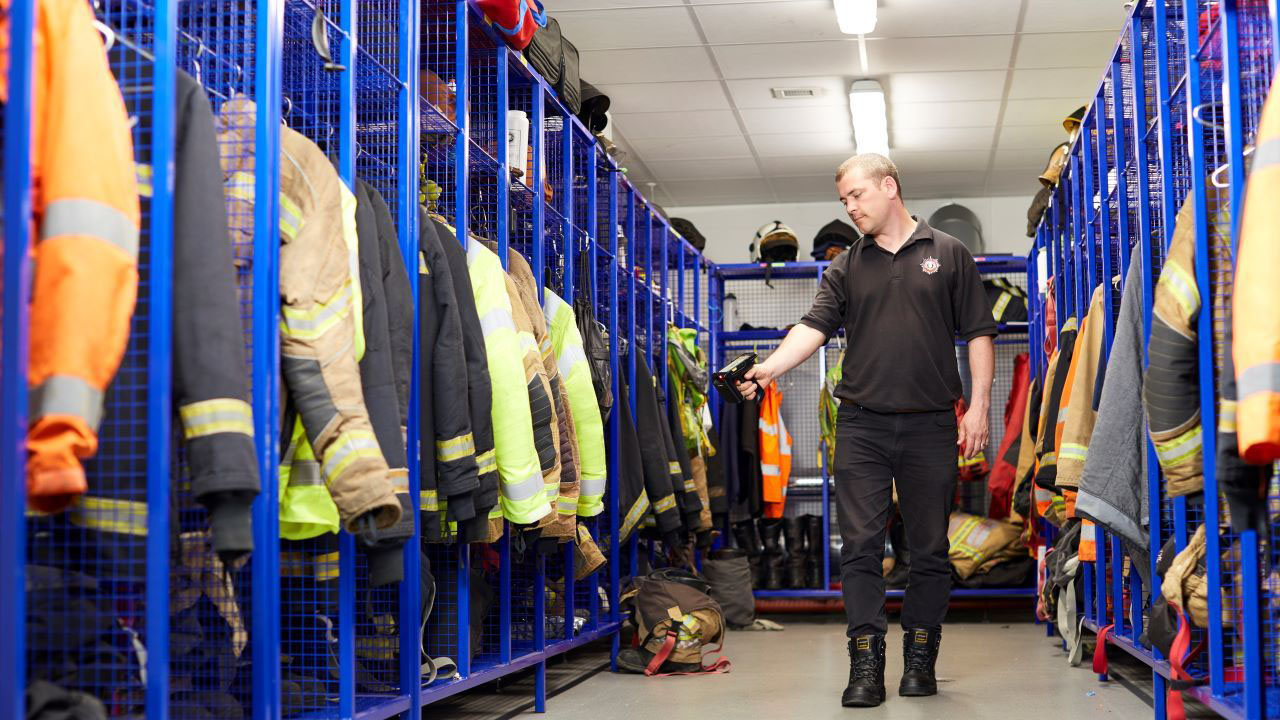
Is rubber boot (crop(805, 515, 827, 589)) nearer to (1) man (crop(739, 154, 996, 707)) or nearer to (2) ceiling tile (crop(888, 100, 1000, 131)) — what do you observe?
(2) ceiling tile (crop(888, 100, 1000, 131))

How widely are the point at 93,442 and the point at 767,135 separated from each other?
6.80 m

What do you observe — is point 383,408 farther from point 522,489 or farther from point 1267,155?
point 1267,155

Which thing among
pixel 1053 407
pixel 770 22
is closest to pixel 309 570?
pixel 1053 407

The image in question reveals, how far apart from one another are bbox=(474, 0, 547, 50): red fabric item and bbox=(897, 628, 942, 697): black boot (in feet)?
7.59

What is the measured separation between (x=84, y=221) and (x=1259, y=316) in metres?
1.83

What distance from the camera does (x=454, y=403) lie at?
327 centimetres

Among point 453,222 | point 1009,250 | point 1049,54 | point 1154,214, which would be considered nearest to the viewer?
point 453,222

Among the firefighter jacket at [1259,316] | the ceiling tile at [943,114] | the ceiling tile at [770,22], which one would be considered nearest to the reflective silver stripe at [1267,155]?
the firefighter jacket at [1259,316]

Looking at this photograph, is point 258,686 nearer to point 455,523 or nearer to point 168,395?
point 168,395

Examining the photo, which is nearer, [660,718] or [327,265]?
[327,265]

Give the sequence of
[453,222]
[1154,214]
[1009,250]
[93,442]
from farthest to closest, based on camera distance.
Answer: [1009,250]
[1154,214]
[453,222]
[93,442]

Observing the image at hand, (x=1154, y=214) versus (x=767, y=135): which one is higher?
(x=767, y=135)

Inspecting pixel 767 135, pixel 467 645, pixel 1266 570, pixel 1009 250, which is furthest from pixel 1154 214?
pixel 1009 250

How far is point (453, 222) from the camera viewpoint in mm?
3895
